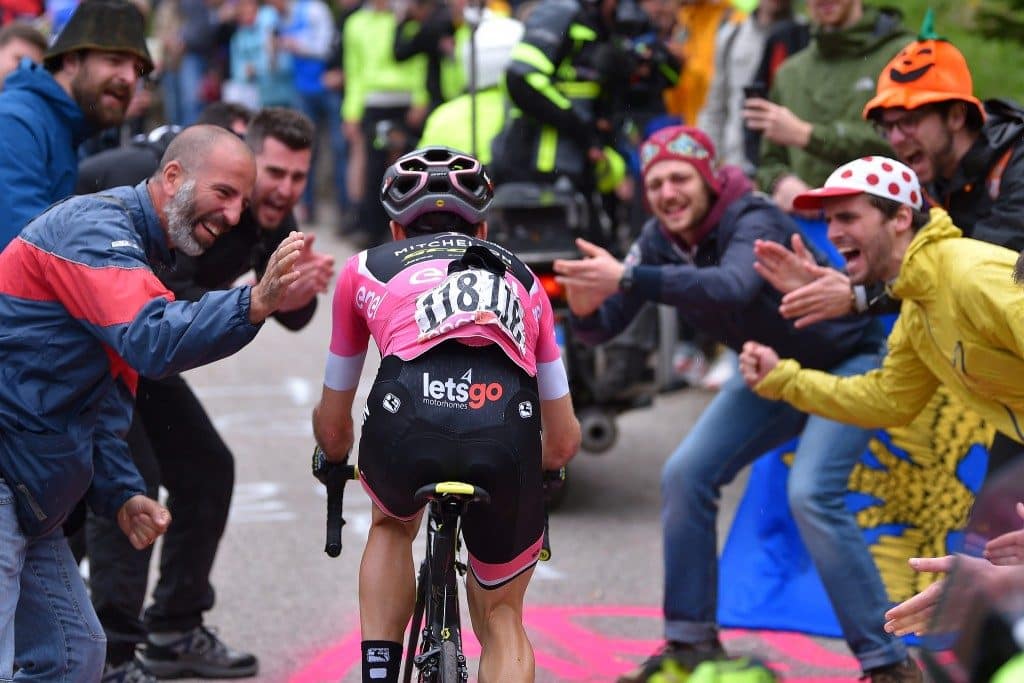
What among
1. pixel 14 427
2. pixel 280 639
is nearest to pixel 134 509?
pixel 14 427

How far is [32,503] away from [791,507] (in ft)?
9.19

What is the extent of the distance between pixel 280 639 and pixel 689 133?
2.58 meters

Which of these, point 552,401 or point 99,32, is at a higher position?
point 99,32

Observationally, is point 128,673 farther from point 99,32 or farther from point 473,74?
point 473,74

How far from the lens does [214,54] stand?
56.0 ft

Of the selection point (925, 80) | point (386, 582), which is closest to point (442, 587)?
point (386, 582)

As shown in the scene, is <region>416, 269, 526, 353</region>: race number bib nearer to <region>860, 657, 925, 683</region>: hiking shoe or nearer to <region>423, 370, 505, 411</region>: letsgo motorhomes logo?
<region>423, 370, 505, 411</region>: letsgo motorhomes logo

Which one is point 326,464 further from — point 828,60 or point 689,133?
point 828,60

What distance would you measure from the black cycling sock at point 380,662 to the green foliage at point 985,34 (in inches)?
199

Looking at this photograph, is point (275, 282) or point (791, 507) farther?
point (791, 507)

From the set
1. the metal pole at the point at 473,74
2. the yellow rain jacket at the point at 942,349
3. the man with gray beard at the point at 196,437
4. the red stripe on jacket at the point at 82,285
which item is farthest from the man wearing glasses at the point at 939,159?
the metal pole at the point at 473,74

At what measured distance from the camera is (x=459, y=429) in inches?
164

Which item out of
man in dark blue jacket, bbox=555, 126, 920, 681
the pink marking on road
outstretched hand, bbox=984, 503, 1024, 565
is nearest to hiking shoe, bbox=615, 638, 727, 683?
man in dark blue jacket, bbox=555, 126, 920, 681

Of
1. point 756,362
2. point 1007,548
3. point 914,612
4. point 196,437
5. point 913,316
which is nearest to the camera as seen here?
point 1007,548
